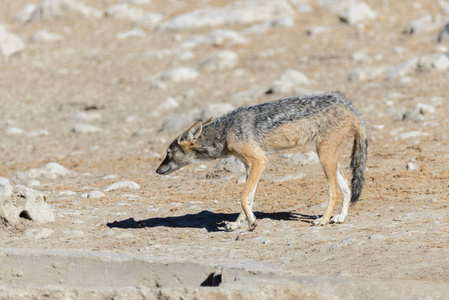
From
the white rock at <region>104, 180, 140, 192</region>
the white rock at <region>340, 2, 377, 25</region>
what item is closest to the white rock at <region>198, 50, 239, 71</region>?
the white rock at <region>340, 2, 377, 25</region>

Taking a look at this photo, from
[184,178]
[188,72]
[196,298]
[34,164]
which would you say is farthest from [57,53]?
[196,298]

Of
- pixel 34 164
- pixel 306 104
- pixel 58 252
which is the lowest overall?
pixel 34 164

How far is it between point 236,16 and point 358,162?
14.5 metres

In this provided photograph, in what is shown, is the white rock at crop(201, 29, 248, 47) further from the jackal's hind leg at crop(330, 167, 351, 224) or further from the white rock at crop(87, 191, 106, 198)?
the jackal's hind leg at crop(330, 167, 351, 224)

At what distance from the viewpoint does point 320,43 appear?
2092cm

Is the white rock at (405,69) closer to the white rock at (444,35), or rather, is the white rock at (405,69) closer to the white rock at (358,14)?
the white rock at (444,35)

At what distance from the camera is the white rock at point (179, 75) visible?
1936 centimetres

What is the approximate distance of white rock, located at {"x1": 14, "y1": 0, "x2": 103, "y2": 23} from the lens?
24234 mm

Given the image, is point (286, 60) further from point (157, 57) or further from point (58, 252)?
point (58, 252)

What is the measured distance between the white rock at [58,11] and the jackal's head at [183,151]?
52.9 feet

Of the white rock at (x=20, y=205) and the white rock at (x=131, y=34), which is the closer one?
the white rock at (x=20, y=205)

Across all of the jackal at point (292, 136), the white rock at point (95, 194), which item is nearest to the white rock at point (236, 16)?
the white rock at point (95, 194)

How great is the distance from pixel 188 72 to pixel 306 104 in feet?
36.3

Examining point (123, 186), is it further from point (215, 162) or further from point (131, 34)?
point (131, 34)
